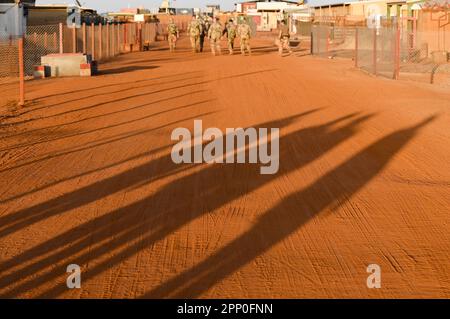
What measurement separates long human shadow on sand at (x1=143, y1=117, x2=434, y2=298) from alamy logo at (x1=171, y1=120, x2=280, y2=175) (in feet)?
3.64

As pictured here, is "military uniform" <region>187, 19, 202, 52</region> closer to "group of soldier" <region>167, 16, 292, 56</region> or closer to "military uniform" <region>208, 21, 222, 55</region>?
"group of soldier" <region>167, 16, 292, 56</region>

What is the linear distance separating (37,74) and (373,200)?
20.0 m

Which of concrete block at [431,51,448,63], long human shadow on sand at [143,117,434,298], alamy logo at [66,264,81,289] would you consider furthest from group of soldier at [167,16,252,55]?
alamy logo at [66,264,81,289]

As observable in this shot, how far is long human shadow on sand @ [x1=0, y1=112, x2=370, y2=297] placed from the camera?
21.6 ft

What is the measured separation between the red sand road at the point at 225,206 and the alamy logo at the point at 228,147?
0.83ft

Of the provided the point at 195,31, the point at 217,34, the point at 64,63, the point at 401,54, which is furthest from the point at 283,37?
the point at 64,63

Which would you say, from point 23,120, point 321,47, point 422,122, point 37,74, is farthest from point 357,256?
point 321,47

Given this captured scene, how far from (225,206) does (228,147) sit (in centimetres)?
381

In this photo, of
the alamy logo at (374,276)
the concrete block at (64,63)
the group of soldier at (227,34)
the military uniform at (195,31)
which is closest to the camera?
the alamy logo at (374,276)

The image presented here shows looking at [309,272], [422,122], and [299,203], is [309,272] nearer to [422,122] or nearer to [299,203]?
[299,203]

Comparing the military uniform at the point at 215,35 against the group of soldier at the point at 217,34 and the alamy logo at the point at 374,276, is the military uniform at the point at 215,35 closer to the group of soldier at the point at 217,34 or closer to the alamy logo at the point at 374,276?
the group of soldier at the point at 217,34

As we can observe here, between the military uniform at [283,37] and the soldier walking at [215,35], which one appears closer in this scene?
the military uniform at [283,37]

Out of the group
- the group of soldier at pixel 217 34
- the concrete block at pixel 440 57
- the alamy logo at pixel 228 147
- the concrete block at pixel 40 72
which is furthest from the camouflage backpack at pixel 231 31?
the alamy logo at pixel 228 147

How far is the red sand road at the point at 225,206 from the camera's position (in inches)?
252
